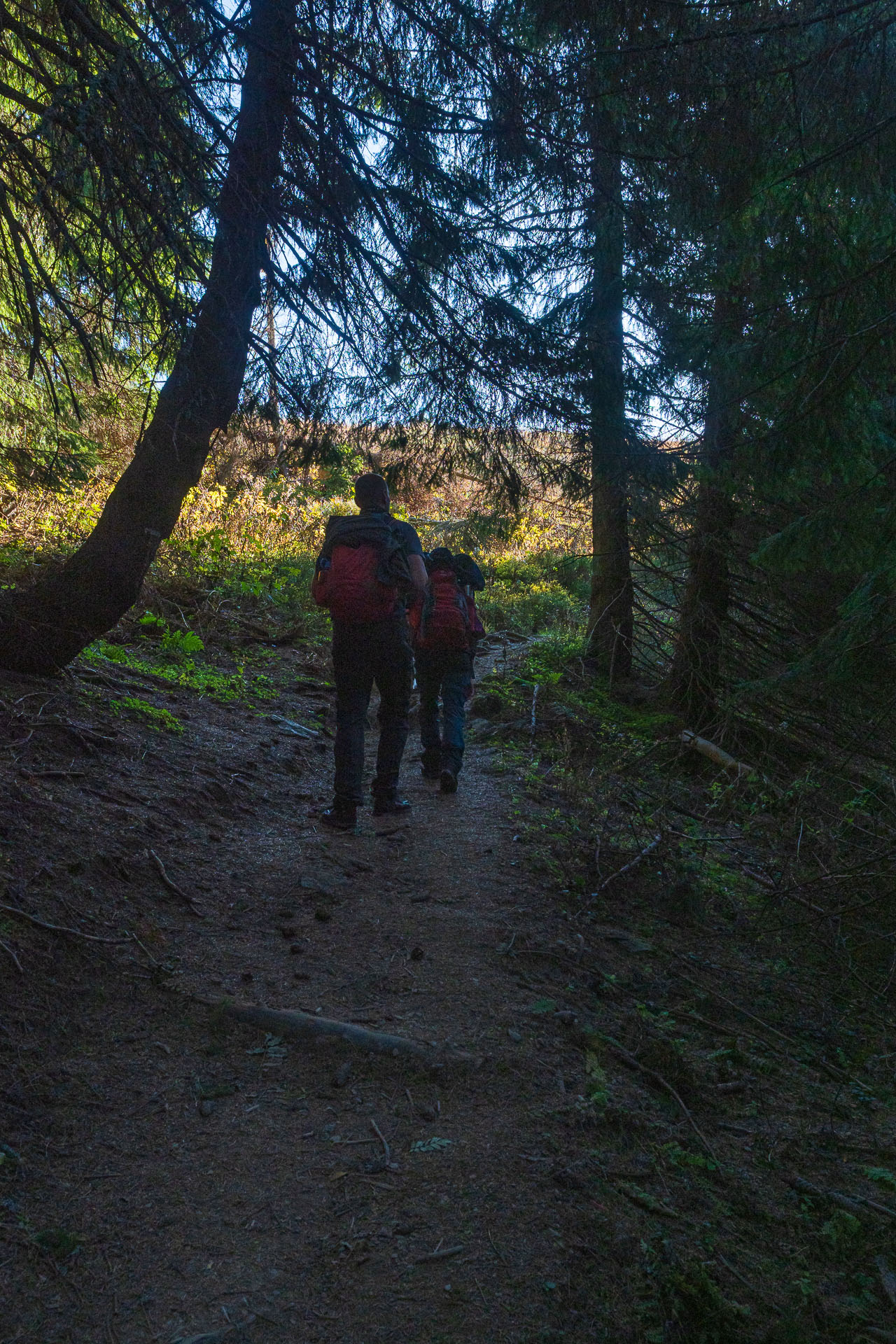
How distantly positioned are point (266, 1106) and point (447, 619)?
4.71 meters

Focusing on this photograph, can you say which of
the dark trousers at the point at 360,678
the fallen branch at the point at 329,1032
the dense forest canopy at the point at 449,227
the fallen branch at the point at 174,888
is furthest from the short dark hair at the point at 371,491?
the fallen branch at the point at 329,1032

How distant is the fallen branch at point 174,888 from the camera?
4090 mm

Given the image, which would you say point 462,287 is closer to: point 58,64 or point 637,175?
point 637,175

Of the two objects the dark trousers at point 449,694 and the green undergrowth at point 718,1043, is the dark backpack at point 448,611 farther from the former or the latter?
the green undergrowth at point 718,1043

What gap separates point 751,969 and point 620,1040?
1.48m

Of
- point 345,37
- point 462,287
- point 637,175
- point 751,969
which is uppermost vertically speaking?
point 345,37

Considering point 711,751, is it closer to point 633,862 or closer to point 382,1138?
point 633,862

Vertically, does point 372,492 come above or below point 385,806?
above

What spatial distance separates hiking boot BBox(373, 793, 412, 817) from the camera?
6.18 meters

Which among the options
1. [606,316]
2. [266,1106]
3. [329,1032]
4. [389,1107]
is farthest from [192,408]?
[389,1107]

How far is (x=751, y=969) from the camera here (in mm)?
4617

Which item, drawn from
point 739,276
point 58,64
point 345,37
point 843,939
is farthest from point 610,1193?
point 58,64

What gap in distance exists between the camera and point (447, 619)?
7078 mm

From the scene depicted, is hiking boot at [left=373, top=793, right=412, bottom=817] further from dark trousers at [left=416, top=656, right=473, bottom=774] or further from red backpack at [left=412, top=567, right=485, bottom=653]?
red backpack at [left=412, top=567, right=485, bottom=653]
